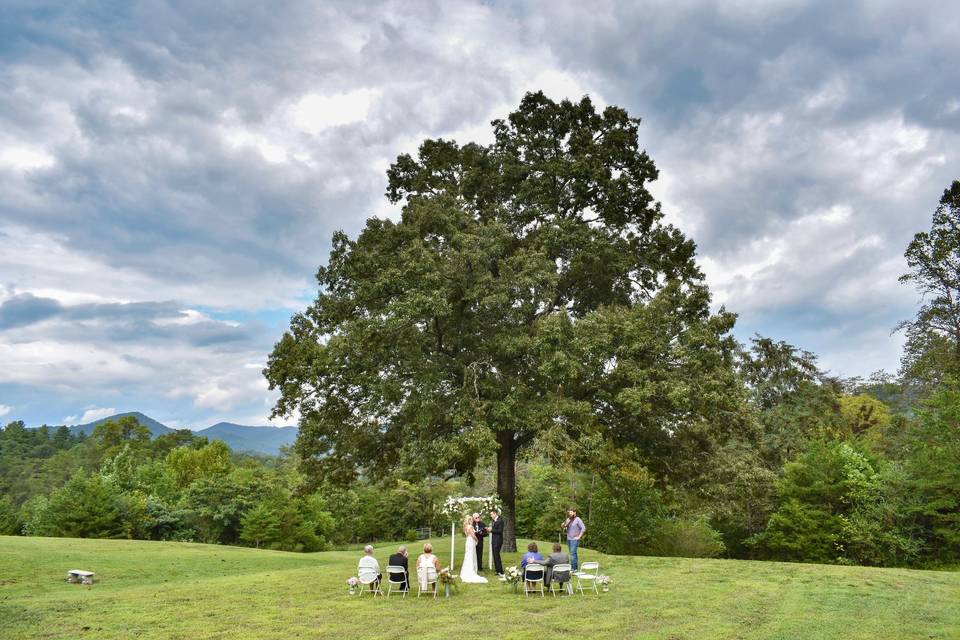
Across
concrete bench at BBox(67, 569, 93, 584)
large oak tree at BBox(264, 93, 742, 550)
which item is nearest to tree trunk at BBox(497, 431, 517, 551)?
large oak tree at BBox(264, 93, 742, 550)

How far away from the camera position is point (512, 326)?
70.2ft

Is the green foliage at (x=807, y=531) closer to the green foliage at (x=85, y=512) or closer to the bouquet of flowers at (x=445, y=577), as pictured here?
the bouquet of flowers at (x=445, y=577)

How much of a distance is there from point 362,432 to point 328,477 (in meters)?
2.82

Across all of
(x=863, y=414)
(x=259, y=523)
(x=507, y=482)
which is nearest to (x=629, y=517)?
(x=507, y=482)

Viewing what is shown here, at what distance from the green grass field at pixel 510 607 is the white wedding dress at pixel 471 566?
73 cm

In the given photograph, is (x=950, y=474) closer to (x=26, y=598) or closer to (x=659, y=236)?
(x=659, y=236)

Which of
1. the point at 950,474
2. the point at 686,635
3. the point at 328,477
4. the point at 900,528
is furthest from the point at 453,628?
the point at 900,528

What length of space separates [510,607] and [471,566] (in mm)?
3821

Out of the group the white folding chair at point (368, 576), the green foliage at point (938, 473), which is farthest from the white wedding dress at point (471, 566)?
the green foliage at point (938, 473)

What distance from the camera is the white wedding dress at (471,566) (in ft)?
Result: 53.2

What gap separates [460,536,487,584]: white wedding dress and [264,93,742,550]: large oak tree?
3001 mm

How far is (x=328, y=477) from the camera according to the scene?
78.1 feet

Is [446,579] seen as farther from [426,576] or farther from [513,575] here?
[513,575]

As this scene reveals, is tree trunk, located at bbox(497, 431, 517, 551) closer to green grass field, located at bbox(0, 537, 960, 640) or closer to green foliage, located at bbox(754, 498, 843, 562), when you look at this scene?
green grass field, located at bbox(0, 537, 960, 640)
